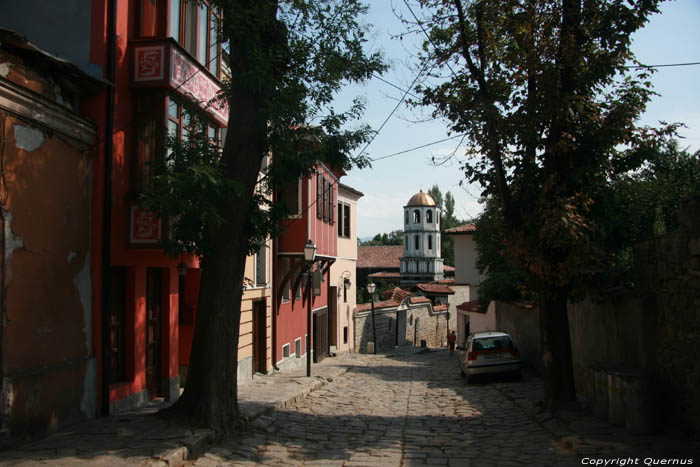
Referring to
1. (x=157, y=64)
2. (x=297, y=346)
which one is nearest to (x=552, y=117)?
(x=157, y=64)

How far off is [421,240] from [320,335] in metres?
60.4

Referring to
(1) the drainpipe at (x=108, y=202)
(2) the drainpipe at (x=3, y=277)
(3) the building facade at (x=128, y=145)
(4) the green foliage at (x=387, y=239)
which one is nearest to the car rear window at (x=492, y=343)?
(3) the building facade at (x=128, y=145)

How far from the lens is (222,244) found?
27.9ft

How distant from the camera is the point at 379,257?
3536 inches

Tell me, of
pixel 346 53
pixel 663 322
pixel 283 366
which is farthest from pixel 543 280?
pixel 283 366

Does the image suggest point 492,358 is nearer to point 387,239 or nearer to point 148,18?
point 148,18

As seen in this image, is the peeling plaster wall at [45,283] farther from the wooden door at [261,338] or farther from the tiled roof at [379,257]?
the tiled roof at [379,257]

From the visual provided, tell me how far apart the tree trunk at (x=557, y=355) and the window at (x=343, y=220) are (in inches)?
667

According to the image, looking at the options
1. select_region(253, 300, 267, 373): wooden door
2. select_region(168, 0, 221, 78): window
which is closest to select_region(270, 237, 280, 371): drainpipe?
select_region(253, 300, 267, 373): wooden door

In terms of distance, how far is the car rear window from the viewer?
52.4ft

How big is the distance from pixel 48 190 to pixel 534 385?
39.0ft

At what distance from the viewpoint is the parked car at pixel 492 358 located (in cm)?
1573

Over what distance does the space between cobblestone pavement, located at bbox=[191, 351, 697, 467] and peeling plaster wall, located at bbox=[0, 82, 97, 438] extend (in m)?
2.35

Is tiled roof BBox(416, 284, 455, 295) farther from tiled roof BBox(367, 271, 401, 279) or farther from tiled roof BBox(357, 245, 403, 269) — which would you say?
tiled roof BBox(357, 245, 403, 269)
